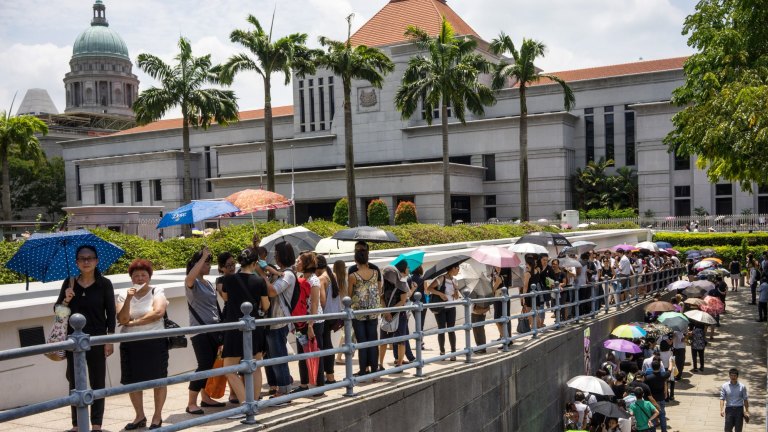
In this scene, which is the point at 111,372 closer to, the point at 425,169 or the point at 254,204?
the point at 254,204

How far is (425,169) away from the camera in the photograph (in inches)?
2143

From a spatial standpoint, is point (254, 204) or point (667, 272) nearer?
point (254, 204)

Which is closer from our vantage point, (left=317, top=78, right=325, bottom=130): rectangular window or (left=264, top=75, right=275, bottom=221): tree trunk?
(left=264, top=75, right=275, bottom=221): tree trunk

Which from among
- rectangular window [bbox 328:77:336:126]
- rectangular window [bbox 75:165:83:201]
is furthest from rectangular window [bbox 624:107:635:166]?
rectangular window [bbox 75:165:83:201]

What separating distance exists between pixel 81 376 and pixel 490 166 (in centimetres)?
5746

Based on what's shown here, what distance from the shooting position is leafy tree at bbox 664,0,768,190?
1861 cm

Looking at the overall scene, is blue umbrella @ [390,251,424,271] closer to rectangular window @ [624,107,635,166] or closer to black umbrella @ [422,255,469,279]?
black umbrella @ [422,255,469,279]

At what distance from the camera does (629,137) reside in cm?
6150

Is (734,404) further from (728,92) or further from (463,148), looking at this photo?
(463,148)

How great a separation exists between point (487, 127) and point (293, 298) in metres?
53.2

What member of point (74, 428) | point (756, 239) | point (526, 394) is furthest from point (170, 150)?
point (74, 428)

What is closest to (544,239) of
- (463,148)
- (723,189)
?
(723,189)

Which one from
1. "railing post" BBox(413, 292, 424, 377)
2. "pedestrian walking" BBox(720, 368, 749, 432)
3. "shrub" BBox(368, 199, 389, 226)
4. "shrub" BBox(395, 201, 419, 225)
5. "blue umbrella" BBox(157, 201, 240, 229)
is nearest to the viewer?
"railing post" BBox(413, 292, 424, 377)

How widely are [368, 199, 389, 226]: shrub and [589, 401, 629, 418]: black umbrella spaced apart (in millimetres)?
39457
